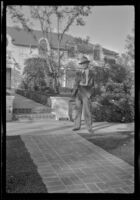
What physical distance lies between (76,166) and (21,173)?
2.70 ft

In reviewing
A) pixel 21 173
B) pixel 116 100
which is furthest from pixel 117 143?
pixel 116 100

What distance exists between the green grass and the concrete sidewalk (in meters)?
0.09

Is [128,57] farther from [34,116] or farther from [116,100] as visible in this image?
[34,116]

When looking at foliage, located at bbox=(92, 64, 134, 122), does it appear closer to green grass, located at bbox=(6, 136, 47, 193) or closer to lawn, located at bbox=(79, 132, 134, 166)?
lawn, located at bbox=(79, 132, 134, 166)

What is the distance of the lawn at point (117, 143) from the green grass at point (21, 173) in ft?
4.80

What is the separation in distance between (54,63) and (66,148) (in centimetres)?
753

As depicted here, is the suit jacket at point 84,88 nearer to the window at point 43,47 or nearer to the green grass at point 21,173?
the green grass at point 21,173

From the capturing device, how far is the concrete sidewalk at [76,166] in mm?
3123

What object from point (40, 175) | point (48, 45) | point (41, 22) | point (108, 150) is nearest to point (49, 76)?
point (48, 45)

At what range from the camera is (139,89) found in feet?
6.84

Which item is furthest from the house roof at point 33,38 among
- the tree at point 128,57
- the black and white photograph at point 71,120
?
the tree at point 128,57

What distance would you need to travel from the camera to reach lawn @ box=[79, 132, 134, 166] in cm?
448

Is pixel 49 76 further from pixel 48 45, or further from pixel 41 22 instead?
pixel 41 22

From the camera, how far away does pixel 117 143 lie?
17.6ft
